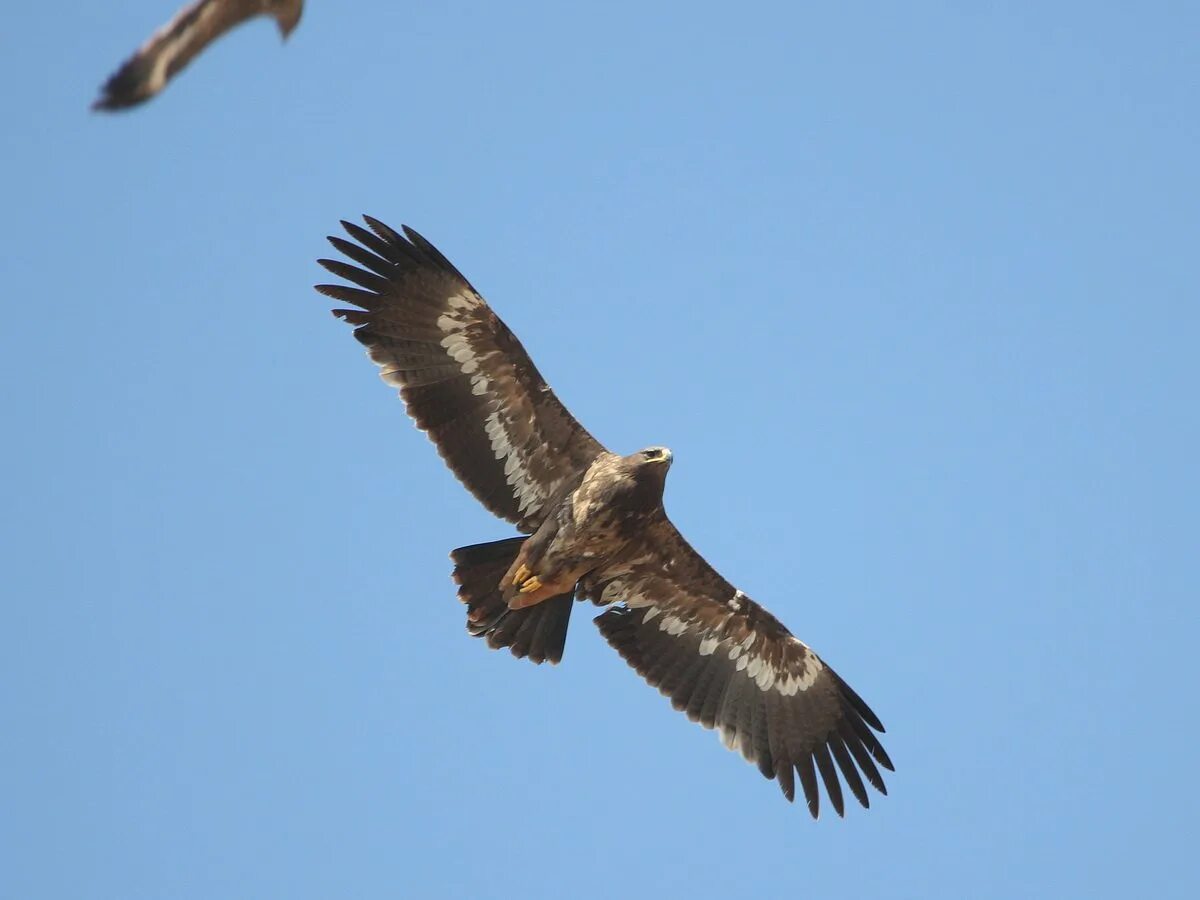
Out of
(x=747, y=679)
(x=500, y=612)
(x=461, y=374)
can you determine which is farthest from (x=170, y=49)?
(x=747, y=679)

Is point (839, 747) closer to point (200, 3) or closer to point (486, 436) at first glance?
point (486, 436)

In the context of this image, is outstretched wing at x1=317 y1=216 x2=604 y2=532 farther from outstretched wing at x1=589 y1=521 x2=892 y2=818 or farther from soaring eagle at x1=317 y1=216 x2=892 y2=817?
outstretched wing at x1=589 y1=521 x2=892 y2=818

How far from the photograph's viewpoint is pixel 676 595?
14.6 metres

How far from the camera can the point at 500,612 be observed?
13781 millimetres

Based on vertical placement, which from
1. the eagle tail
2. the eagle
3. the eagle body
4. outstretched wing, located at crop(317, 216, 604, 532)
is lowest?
the eagle

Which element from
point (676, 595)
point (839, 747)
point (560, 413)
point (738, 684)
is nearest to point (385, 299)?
point (560, 413)

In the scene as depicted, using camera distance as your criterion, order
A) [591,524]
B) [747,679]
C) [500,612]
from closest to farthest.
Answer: [591,524] < [500,612] < [747,679]

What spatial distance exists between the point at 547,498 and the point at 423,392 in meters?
1.50

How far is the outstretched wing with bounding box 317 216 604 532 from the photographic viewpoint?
542 inches

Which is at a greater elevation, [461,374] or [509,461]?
[461,374]

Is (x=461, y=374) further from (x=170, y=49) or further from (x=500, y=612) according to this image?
(x=170, y=49)

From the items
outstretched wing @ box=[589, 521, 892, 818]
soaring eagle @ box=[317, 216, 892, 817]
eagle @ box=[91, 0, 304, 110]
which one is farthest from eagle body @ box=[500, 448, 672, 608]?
eagle @ box=[91, 0, 304, 110]

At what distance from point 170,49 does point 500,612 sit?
8.24m

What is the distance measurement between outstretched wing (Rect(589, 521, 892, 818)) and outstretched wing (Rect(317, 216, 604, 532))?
1465 millimetres
